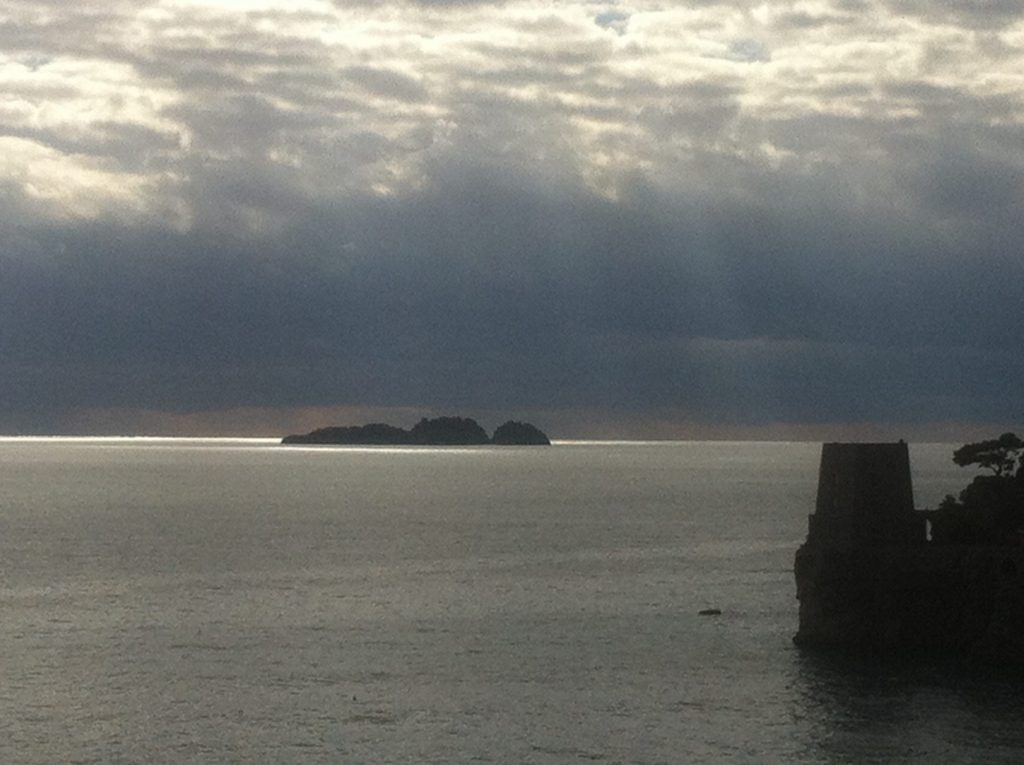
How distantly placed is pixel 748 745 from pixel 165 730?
770 inches

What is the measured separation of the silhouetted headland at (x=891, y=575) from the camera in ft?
197

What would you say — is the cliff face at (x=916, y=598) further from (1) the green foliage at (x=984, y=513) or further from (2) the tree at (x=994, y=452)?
(2) the tree at (x=994, y=452)

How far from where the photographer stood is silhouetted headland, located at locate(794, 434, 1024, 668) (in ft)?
197

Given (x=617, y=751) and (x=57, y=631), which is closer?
(x=617, y=751)

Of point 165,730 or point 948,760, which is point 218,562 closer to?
point 165,730

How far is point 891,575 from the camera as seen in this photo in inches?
2448

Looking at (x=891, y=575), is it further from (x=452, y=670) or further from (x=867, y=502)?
(x=452, y=670)

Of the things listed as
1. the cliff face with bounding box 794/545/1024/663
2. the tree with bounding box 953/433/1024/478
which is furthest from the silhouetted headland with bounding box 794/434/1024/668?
the tree with bounding box 953/433/1024/478

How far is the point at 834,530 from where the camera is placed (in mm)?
64000

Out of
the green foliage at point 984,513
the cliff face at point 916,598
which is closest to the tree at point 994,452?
the green foliage at point 984,513

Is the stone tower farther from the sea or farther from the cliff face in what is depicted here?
the sea

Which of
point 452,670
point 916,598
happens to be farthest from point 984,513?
point 452,670

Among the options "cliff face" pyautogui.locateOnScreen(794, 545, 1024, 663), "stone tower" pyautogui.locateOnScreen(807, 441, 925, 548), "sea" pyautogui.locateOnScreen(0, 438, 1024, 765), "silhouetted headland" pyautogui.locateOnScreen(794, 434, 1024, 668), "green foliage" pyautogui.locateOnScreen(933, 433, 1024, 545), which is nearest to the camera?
"sea" pyautogui.locateOnScreen(0, 438, 1024, 765)

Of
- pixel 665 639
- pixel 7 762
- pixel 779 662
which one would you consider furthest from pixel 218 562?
pixel 7 762
